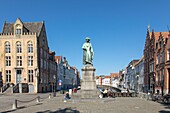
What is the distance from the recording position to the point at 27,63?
51.8m

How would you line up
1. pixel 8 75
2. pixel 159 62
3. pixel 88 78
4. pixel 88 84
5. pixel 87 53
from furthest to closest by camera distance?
pixel 8 75, pixel 159 62, pixel 87 53, pixel 88 78, pixel 88 84

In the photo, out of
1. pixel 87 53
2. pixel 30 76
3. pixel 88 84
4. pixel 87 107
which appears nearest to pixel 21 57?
pixel 30 76

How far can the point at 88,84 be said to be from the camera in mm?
21000

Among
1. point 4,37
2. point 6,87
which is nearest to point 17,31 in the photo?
point 4,37

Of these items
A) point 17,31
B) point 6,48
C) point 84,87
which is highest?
point 17,31

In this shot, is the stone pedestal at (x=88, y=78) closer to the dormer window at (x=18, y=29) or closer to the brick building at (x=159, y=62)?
the brick building at (x=159, y=62)

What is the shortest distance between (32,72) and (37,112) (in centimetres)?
3900

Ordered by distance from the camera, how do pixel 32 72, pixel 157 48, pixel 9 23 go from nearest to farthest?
1. pixel 157 48
2. pixel 32 72
3. pixel 9 23

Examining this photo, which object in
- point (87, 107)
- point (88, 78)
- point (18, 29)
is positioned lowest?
point (87, 107)

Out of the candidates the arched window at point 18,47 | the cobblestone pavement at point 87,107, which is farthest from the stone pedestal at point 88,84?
the arched window at point 18,47

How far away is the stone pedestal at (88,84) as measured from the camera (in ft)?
66.8

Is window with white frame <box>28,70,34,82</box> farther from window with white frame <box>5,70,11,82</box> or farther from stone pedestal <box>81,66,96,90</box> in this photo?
stone pedestal <box>81,66,96,90</box>

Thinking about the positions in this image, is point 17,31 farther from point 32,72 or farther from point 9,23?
point 32,72

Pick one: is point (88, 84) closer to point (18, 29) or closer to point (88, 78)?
point (88, 78)
